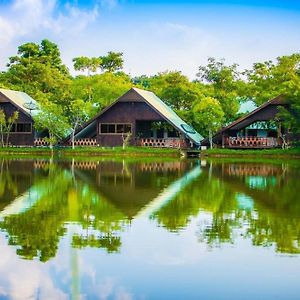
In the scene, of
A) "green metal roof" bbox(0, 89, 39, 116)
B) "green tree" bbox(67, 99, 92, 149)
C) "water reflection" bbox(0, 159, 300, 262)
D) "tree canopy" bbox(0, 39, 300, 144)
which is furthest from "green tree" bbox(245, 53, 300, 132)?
"water reflection" bbox(0, 159, 300, 262)

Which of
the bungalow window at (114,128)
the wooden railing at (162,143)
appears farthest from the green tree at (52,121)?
the wooden railing at (162,143)

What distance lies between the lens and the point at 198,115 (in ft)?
152

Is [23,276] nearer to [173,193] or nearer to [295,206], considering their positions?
[295,206]

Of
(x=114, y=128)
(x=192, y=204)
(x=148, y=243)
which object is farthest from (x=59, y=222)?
(x=114, y=128)

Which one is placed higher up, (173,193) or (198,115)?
(198,115)

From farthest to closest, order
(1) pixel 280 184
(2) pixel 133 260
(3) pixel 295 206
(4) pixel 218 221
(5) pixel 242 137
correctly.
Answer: (5) pixel 242 137
(1) pixel 280 184
(3) pixel 295 206
(4) pixel 218 221
(2) pixel 133 260

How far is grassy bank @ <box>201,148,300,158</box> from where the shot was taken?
4156 cm

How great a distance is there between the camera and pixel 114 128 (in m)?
48.6

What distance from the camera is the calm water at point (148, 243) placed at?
27.5 feet

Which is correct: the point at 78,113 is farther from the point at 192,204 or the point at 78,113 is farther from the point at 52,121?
the point at 192,204

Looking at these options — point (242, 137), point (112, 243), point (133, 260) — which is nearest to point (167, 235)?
point (112, 243)

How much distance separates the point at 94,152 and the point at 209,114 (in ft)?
26.3

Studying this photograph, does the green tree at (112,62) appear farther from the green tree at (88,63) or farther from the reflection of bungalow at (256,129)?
the reflection of bungalow at (256,129)

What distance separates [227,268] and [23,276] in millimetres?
2714
